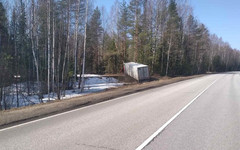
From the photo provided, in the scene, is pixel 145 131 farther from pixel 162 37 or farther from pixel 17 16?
pixel 162 37

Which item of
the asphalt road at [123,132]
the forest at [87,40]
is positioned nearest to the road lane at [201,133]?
the asphalt road at [123,132]

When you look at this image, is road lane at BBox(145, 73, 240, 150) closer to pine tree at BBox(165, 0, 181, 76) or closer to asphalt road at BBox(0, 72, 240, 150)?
asphalt road at BBox(0, 72, 240, 150)

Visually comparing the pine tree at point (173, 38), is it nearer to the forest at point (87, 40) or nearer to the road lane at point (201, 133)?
the forest at point (87, 40)

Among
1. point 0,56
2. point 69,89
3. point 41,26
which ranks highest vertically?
point 41,26

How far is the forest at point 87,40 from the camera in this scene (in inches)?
819

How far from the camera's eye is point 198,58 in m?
60.8

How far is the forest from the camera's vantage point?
68.2 feet

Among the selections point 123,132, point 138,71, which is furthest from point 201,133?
point 138,71

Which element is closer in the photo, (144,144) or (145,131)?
(144,144)

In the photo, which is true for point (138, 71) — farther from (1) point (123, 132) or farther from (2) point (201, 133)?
(1) point (123, 132)

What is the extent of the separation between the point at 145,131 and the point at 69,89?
68.5ft

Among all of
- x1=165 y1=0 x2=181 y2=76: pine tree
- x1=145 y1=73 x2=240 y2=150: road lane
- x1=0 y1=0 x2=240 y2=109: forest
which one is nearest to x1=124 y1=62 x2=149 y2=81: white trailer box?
x1=0 y1=0 x2=240 y2=109: forest

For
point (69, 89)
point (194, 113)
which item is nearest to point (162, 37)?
point (69, 89)

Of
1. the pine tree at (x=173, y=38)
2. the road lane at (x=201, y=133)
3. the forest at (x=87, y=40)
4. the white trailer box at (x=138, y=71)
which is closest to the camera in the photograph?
the road lane at (x=201, y=133)
